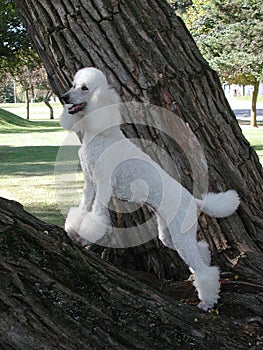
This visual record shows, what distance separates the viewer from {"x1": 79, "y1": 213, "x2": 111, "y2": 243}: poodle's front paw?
86.0 inches

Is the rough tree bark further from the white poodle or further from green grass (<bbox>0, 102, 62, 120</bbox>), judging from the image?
green grass (<bbox>0, 102, 62, 120</bbox>)

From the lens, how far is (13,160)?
1264 cm

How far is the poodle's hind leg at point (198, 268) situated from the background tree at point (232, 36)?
1530 centimetres

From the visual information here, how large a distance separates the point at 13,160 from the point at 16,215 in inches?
426

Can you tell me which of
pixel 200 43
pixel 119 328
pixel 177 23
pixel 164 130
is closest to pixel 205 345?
pixel 119 328

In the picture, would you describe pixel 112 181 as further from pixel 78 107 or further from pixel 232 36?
pixel 232 36

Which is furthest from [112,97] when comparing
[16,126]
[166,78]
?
[16,126]

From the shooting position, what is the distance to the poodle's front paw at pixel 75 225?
223 centimetres

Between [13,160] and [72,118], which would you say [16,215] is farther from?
[13,160]

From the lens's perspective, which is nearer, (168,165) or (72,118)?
(72,118)

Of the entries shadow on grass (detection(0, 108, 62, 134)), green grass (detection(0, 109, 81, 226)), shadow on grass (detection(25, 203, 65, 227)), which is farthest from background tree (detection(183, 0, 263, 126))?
shadow on grass (detection(25, 203, 65, 227))

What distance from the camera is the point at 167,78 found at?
2635mm

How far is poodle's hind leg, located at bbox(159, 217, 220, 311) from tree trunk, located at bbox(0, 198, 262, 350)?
0.28ft

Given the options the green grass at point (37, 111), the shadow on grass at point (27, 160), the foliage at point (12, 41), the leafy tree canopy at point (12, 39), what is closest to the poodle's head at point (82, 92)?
the shadow on grass at point (27, 160)
